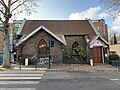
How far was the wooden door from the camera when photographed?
2900 centimetres

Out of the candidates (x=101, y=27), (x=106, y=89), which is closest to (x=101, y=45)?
(x=106, y=89)

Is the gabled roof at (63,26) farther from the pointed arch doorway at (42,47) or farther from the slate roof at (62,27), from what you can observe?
the pointed arch doorway at (42,47)

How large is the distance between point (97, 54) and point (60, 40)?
6633mm

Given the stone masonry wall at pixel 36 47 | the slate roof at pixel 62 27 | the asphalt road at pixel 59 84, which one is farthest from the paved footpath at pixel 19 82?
the slate roof at pixel 62 27

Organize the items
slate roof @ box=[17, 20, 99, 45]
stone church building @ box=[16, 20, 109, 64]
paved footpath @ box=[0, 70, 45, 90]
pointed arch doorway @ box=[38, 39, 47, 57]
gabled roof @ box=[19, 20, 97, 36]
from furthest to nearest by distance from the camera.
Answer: gabled roof @ box=[19, 20, 97, 36] < slate roof @ box=[17, 20, 99, 45] < pointed arch doorway @ box=[38, 39, 47, 57] < stone church building @ box=[16, 20, 109, 64] < paved footpath @ box=[0, 70, 45, 90]

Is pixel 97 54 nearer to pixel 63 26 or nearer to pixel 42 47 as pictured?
pixel 63 26

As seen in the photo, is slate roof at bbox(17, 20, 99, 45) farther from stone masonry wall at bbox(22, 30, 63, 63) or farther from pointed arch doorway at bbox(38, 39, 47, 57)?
Answer: pointed arch doorway at bbox(38, 39, 47, 57)

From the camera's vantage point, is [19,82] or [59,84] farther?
[19,82]

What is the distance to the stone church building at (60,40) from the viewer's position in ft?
88.2

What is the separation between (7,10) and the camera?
21.6 m

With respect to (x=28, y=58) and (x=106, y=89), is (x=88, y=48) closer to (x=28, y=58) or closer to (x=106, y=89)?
(x=28, y=58)

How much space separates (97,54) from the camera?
29.1 meters

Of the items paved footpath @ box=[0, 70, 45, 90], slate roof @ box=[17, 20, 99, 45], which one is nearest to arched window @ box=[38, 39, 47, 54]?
slate roof @ box=[17, 20, 99, 45]

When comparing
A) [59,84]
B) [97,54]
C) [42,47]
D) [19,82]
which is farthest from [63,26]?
[59,84]
